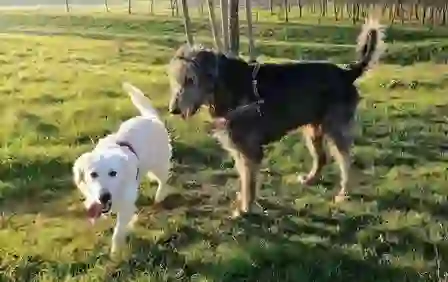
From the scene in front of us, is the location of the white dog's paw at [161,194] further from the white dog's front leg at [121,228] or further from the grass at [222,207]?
the white dog's front leg at [121,228]

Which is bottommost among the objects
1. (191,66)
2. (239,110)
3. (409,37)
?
(409,37)

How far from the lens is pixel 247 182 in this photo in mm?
5684

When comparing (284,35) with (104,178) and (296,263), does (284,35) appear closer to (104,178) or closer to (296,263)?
(296,263)

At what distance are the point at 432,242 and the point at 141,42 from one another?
17895mm

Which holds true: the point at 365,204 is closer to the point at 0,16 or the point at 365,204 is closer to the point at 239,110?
the point at 239,110

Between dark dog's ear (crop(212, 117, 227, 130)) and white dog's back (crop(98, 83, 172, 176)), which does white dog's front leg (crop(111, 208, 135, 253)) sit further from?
dark dog's ear (crop(212, 117, 227, 130))

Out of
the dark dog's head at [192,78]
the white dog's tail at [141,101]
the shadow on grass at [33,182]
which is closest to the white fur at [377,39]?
the dark dog's head at [192,78]

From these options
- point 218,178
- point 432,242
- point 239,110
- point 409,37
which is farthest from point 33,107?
point 409,37

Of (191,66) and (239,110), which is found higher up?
(191,66)

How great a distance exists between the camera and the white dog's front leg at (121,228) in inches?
188

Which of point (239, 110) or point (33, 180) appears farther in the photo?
point (33, 180)

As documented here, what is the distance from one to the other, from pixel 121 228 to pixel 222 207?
130 centimetres

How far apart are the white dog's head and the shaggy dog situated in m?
0.90

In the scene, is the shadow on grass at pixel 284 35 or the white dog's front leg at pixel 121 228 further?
the shadow on grass at pixel 284 35
